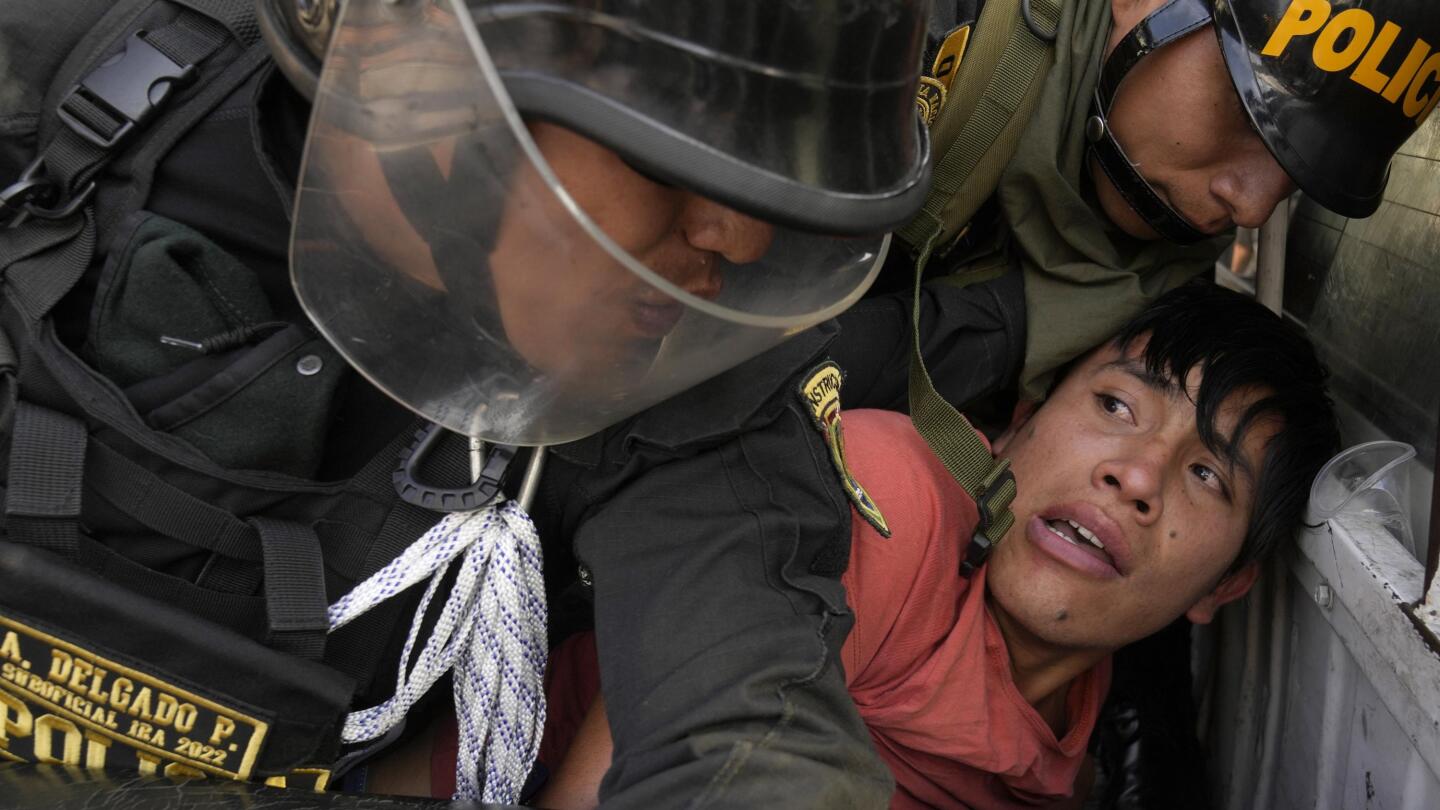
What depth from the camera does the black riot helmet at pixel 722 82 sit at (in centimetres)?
89

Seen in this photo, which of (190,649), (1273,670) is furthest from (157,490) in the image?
(1273,670)

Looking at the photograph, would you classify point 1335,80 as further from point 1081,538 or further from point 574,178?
point 574,178

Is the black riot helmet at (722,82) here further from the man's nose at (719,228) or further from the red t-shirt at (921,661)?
the red t-shirt at (921,661)

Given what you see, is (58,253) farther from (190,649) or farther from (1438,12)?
(1438,12)

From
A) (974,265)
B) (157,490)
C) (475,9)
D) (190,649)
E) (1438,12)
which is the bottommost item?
(974,265)

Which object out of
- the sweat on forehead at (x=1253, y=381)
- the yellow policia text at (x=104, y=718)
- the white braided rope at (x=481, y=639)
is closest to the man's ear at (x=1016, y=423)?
the sweat on forehead at (x=1253, y=381)

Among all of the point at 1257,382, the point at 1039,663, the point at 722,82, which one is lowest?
the point at 1039,663

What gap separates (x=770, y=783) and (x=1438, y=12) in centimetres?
135

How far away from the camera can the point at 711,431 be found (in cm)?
128

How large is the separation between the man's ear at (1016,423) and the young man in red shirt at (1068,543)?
0.20 ft

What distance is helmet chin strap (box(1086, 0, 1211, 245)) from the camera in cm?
182

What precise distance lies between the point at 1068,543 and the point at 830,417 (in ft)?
1.84

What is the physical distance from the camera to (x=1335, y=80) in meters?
1.70

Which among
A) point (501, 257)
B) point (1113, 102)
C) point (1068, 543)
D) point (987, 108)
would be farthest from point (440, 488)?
point (1113, 102)
